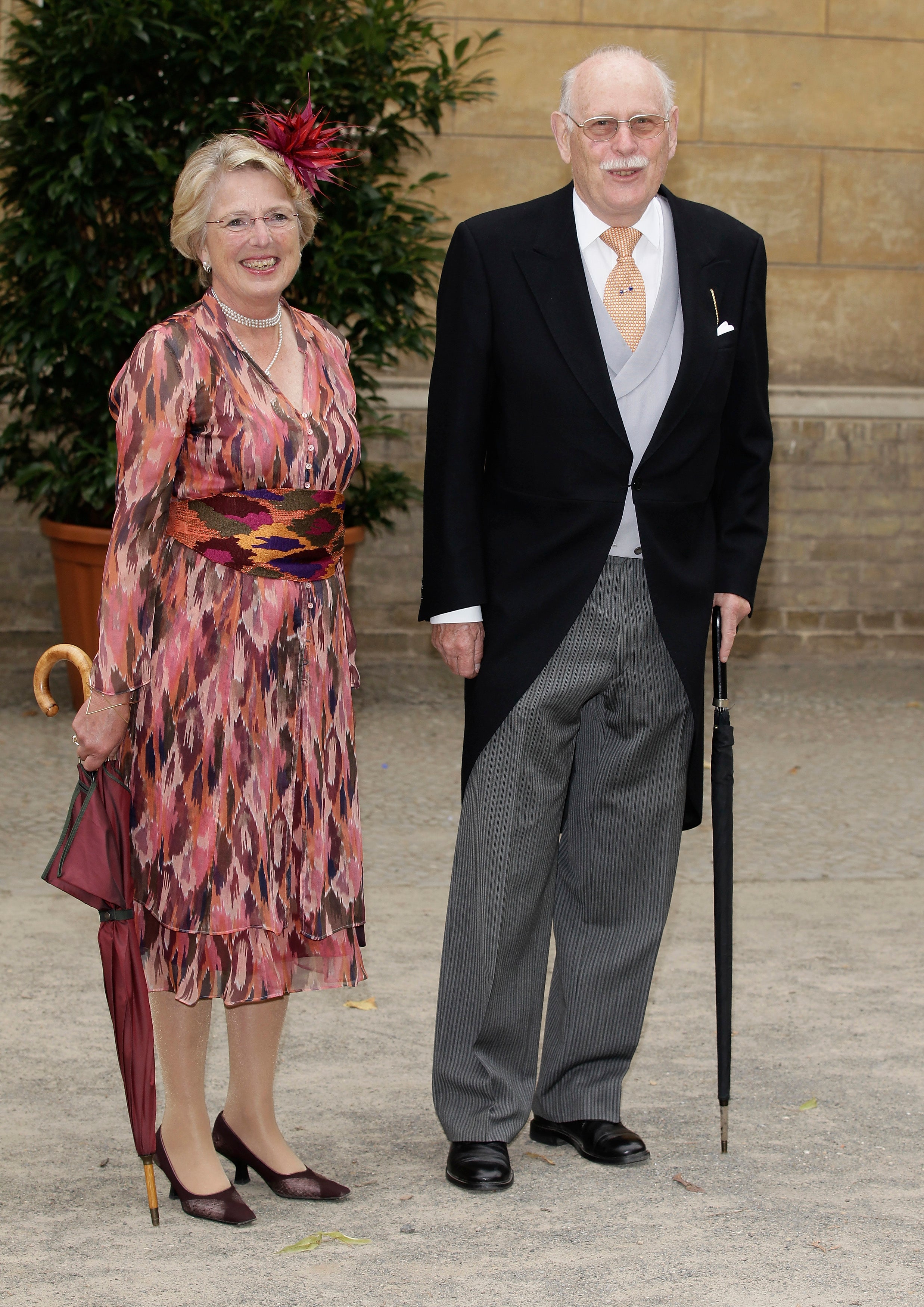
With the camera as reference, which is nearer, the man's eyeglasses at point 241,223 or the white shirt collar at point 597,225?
the man's eyeglasses at point 241,223

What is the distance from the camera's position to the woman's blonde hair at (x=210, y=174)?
3068 mm

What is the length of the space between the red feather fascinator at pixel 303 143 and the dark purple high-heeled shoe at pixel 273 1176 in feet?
6.21

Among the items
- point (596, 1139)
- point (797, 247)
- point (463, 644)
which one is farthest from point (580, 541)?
point (797, 247)

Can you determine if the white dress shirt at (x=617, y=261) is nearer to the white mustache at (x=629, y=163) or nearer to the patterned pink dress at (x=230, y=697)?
the white mustache at (x=629, y=163)

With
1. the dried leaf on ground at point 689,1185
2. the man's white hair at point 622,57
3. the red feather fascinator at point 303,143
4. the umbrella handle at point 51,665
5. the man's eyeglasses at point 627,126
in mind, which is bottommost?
the dried leaf on ground at point 689,1185

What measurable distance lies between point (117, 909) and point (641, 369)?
1460mm

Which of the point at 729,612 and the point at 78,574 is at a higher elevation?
the point at 729,612

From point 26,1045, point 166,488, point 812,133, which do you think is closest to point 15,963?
point 26,1045

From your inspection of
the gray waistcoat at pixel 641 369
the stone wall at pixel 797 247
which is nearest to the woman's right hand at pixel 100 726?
the gray waistcoat at pixel 641 369

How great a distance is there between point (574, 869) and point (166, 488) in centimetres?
122

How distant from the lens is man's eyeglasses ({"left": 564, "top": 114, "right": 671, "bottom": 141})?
125 inches

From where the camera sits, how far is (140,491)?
2.98 metres

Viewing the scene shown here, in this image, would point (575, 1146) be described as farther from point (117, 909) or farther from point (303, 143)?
point (303, 143)

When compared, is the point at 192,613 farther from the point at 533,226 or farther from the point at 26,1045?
the point at 26,1045
